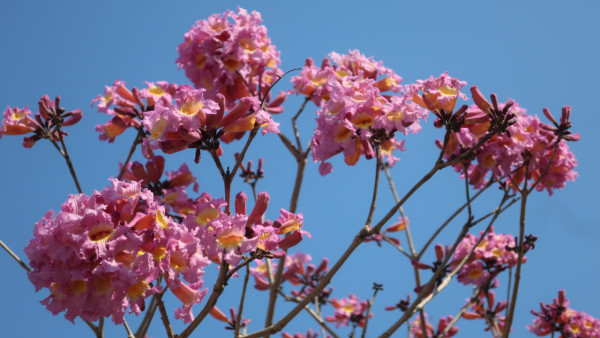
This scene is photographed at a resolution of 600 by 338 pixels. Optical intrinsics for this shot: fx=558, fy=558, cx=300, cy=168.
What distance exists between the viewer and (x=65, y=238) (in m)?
2.39

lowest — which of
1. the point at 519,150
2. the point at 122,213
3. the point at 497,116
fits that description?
the point at 122,213

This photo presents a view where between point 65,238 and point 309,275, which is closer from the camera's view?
point 65,238

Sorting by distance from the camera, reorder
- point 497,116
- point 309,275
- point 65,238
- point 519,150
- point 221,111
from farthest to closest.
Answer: point 309,275
point 519,150
point 497,116
point 221,111
point 65,238

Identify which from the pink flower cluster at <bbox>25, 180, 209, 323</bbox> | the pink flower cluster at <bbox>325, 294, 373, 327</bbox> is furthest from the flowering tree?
the pink flower cluster at <bbox>325, 294, 373, 327</bbox>

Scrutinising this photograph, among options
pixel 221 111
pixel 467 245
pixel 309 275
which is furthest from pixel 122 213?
pixel 309 275

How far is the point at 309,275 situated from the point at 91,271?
469 cm

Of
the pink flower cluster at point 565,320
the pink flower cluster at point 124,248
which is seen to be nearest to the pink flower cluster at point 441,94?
the pink flower cluster at point 124,248

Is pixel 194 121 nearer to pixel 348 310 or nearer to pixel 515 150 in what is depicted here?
pixel 515 150

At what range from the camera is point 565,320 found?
223 inches

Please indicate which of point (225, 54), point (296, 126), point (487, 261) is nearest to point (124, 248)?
point (225, 54)

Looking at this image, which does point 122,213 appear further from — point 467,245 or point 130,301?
point 467,245

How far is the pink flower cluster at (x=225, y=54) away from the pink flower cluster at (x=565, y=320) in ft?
12.1

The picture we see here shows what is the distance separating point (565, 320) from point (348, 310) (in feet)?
8.88

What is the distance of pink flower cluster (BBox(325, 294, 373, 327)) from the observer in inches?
286
